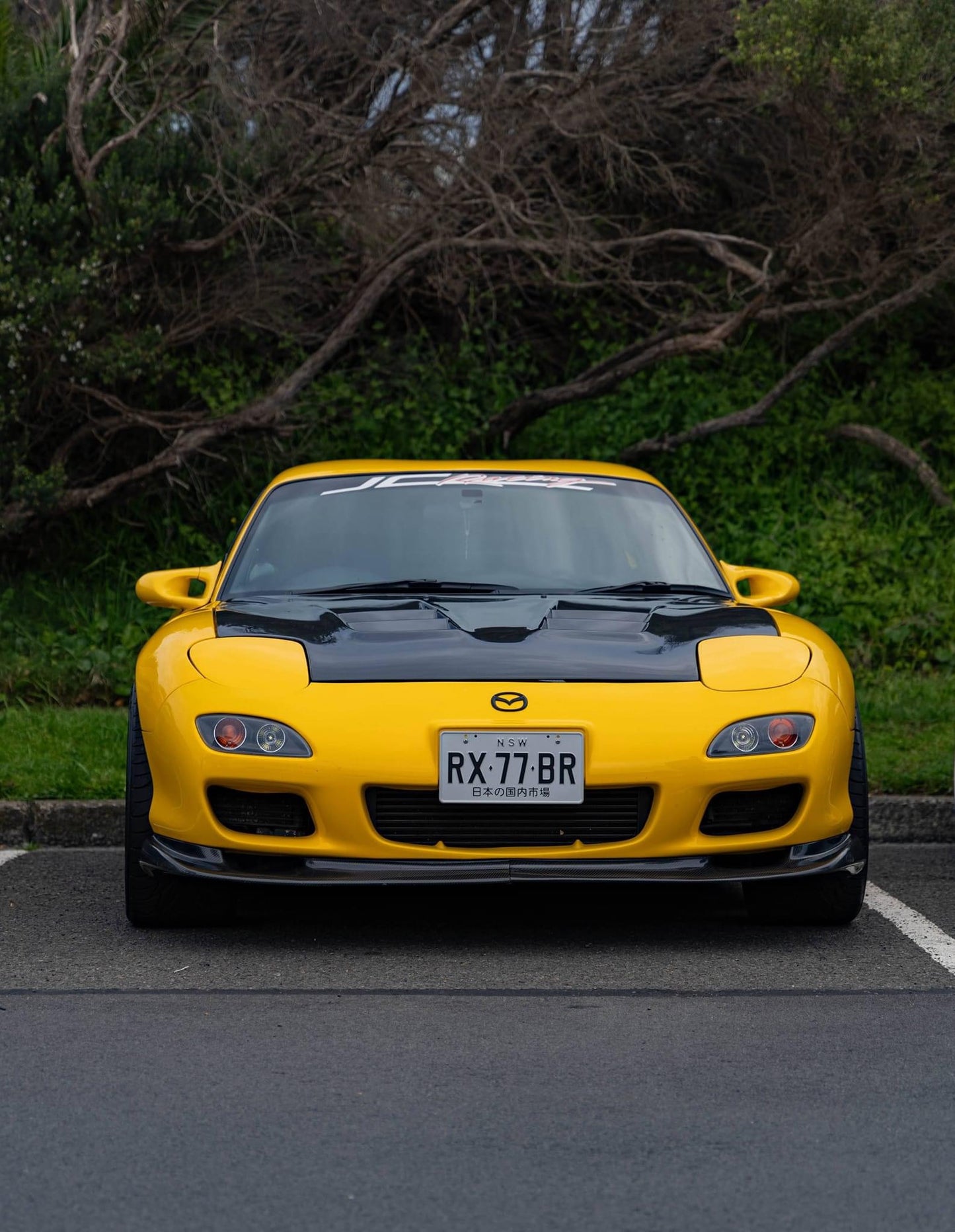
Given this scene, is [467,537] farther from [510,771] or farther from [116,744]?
[116,744]

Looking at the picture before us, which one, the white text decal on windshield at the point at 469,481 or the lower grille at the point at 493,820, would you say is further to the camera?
the white text decal on windshield at the point at 469,481

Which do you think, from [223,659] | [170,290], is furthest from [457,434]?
[223,659]

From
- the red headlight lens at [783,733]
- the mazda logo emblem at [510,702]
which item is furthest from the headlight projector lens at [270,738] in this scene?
the red headlight lens at [783,733]

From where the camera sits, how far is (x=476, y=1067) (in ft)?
11.6

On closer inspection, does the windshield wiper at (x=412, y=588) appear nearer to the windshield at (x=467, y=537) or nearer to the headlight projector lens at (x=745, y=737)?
the windshield at (x=467, y=537)

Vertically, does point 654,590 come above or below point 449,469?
below

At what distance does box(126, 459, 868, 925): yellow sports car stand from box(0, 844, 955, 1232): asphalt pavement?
0.88 feet

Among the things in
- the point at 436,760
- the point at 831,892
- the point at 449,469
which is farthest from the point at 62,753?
the point at 831,892

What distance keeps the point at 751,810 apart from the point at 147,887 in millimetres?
1734

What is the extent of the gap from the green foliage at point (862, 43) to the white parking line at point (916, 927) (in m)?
6.08

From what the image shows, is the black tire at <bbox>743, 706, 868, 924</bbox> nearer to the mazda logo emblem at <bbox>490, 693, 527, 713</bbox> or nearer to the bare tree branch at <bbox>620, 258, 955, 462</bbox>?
the mazda logo emblem at <bbox>490, 693, 527, 713</bbox>

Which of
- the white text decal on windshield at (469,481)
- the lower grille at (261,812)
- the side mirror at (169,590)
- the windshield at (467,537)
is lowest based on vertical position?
the lower grille at (261,812)

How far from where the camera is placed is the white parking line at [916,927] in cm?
459

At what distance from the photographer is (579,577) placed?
551 cm
